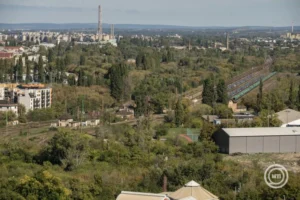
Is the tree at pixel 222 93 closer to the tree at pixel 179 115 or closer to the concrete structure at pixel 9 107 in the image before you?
the tree at pixel 179 115

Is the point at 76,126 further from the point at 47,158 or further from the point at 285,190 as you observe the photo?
the point at 285,190

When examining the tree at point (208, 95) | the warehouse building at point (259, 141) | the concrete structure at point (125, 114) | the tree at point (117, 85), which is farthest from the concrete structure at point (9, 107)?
the warehouse building at point (259, 141)

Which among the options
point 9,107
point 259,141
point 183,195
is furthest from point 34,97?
point 183,195

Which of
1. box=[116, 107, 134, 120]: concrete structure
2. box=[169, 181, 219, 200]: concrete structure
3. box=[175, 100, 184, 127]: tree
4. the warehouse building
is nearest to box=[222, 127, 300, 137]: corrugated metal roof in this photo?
the warehouse building

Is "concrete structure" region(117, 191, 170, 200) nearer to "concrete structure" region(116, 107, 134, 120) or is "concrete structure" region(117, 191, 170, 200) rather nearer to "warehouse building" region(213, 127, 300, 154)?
"warehouse building" region(213, 127, 300, 154)

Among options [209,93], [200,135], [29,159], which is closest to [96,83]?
[209,93]

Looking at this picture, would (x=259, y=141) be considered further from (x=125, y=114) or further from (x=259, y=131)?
(x=125, y=114)
